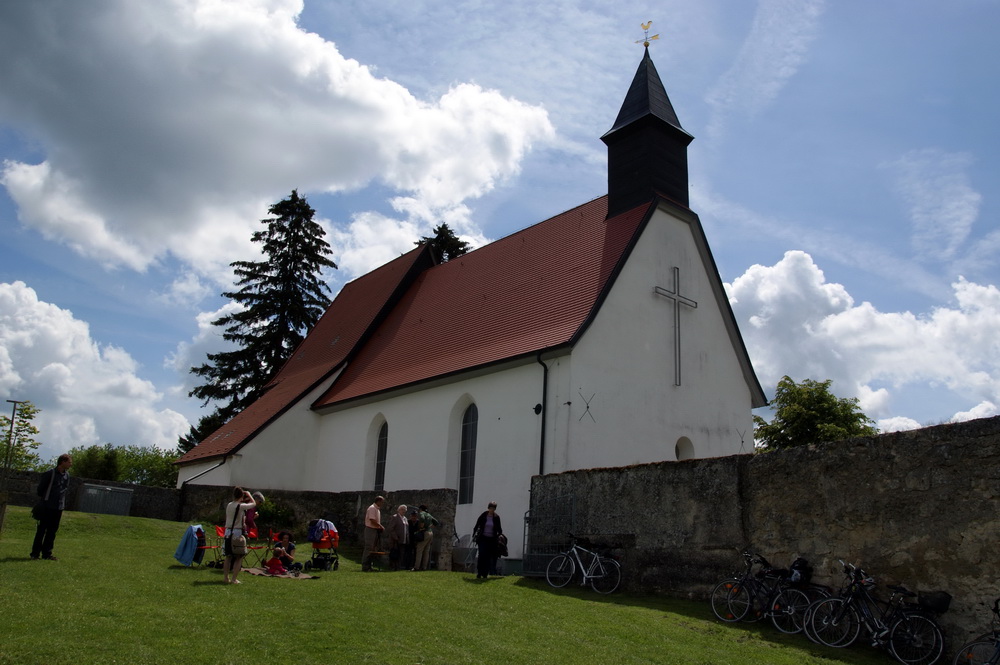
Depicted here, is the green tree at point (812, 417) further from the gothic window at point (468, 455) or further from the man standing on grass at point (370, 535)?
the man standing on grass at point (370, 535)

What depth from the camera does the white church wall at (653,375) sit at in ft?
60.8

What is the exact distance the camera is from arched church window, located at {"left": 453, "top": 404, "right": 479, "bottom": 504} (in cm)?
2083

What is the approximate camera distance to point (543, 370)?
19.0 metres

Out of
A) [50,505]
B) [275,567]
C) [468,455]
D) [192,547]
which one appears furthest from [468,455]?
[50,505]

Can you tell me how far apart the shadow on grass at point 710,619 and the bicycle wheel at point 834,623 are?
126 mm

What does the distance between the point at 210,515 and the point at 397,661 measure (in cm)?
1490

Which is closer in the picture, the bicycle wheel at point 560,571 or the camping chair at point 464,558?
the bicycle wheel at point 560,571

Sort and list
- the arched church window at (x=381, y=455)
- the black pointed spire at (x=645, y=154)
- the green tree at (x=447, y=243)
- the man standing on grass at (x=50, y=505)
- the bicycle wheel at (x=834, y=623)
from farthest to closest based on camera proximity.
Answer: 1. the green tree at (x=447, y=243)
2. the arched church window at (x=381, y=455)
3. the black pointed spire at (x=645, y=154)
4. the man standing on grass at (x=50, y=505)
5. the bicycle wheel at (x=834, y=623)

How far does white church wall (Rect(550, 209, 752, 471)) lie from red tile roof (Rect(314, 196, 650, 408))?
2.45 feet

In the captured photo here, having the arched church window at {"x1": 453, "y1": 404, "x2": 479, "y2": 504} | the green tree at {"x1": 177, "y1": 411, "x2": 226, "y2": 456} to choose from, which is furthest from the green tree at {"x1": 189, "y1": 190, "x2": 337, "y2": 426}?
the arched church window at {"x1": 453, "y1": 404, "x2": 479, "y2": 504}

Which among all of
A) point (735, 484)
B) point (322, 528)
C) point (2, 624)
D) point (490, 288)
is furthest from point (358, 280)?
point (2, 624)

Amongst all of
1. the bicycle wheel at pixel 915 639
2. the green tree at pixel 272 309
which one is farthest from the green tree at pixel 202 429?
the bicycle wheel at pixel 915 639

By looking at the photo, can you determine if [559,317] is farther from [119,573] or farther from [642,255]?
[119,573]

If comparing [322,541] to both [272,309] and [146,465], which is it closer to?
[272,309]
